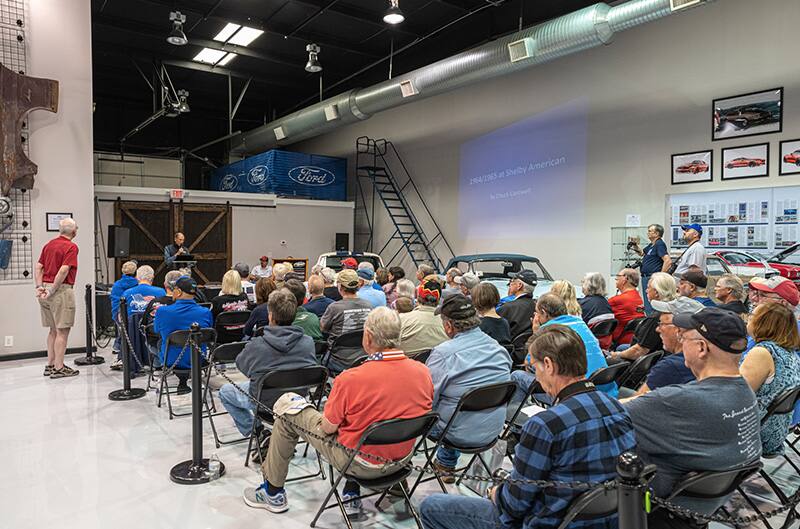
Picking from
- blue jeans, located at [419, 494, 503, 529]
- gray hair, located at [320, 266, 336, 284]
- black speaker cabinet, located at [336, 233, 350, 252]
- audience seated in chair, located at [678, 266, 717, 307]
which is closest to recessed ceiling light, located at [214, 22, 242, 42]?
black speaker cabinet, located at [336, 233, 350, 252]

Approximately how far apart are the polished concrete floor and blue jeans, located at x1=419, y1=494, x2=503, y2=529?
3.08ft

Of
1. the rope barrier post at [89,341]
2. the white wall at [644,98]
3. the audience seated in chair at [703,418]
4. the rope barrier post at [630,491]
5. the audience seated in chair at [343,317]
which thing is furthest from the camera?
the white wall at [644,98]

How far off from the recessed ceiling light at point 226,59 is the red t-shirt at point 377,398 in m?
12.4

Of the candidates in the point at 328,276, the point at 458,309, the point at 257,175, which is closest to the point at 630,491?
the point at 458,309

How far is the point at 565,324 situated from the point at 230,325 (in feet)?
11.3

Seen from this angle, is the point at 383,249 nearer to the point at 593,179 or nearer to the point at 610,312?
the point at 593,179

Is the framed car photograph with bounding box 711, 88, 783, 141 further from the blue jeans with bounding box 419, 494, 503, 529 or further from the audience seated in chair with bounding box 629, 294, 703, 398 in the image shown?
the blue jeans with bounding box 419, 494, 503, 529

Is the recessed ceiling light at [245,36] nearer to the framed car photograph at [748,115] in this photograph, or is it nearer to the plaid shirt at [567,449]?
the framed car photograph at [748,115]

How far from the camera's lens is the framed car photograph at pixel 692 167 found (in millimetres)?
8203

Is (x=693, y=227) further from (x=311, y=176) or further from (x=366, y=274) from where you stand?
(x=311, y=176)

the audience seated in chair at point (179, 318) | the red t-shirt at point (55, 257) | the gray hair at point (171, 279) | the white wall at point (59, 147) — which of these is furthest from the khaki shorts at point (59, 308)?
the audience seated in chair at point (179, 318)

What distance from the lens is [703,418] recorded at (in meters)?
1.89

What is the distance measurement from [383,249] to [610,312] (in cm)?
1021

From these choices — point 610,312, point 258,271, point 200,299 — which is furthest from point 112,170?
point 610,312
